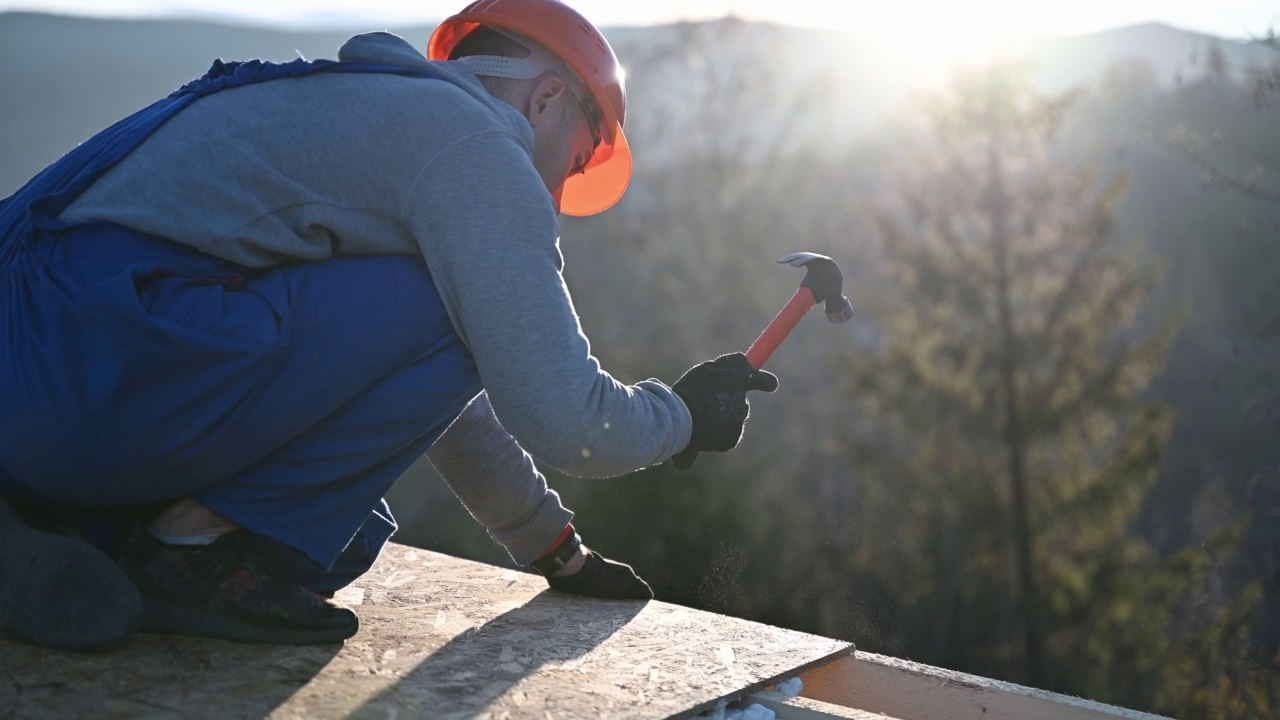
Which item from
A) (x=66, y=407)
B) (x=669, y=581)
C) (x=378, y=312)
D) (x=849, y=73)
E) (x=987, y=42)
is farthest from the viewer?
(x=849, y=73)

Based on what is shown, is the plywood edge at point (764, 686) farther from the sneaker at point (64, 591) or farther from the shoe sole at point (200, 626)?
the sneaker at point (64, 591)

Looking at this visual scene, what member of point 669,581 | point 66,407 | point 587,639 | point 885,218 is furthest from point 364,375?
point 885,218

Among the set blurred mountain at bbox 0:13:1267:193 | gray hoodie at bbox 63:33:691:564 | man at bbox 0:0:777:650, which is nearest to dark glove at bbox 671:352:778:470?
man at bbox 0:0:777:650

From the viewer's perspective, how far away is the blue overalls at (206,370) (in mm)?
1685

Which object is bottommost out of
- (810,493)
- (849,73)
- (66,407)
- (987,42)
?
(810,493)

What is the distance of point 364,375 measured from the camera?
1853 millimetres

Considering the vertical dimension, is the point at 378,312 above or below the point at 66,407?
above

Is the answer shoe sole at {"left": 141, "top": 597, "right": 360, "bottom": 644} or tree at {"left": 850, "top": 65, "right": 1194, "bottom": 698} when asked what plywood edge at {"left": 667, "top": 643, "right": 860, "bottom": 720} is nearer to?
shoe sole at {"left": 141, "top": 597, "right": 360, "bottom": 644}

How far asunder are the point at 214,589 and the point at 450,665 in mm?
436

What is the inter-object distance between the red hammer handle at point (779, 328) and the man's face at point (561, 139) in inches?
24.3

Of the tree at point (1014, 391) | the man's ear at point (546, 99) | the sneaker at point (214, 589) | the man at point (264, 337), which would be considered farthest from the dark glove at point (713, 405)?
the tree at point (1014, 391)

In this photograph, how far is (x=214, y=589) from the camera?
1856 mm

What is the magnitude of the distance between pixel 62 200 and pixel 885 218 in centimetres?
1302

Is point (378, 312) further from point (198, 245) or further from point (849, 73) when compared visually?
point (849, 73)
